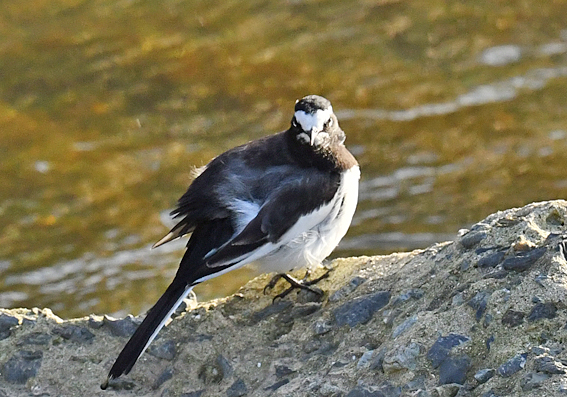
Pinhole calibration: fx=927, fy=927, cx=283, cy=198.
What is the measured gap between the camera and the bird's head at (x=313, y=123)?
4.69 metres

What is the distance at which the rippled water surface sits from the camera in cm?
746

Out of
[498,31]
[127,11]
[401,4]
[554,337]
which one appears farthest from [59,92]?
[554,337]

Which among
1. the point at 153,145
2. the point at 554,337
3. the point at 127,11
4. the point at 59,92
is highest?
the point at 127,11

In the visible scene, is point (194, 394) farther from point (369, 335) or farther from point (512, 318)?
point (512, 318)

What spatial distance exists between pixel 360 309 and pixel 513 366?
0.93 m

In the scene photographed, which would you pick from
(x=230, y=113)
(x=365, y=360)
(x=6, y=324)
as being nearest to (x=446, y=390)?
(x=365, y=360)

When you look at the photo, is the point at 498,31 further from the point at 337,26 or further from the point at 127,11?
the point at 127,11

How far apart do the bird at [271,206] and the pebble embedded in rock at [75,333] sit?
400mm

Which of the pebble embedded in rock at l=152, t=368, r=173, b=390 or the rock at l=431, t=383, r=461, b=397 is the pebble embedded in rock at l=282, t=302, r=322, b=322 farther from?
the rock at l=431, t=383, r=461, b=397

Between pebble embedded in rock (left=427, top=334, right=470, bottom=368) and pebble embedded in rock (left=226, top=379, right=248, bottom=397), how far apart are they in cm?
86

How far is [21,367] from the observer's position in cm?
414

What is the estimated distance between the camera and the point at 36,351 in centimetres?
423

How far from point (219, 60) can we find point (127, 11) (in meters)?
1.75

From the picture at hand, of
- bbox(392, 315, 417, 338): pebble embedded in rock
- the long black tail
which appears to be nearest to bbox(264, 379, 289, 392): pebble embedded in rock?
bbox(392, 315, 417, 338): pebble embedded in rock
